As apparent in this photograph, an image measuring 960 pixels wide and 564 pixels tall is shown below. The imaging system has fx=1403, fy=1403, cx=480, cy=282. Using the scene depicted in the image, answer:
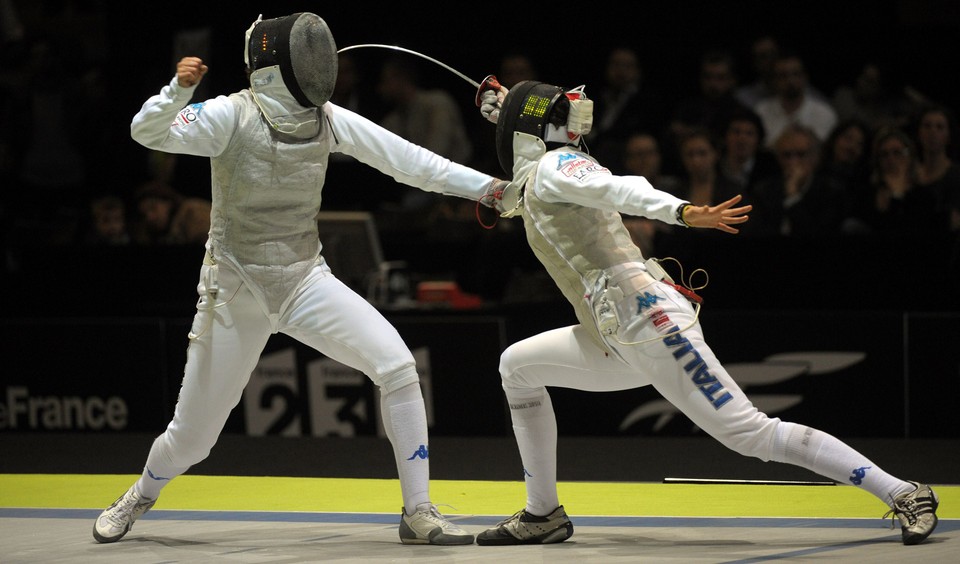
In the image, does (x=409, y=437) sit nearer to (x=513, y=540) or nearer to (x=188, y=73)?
(x=513, y=540)

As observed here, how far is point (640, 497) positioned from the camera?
475 cm

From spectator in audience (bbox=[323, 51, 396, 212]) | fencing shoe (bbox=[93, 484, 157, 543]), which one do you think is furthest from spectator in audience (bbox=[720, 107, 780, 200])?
fencing shoe (bbox=[93, 484, 157, 543])

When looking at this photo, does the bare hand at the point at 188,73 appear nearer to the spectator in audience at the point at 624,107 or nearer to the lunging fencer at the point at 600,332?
the lunging fencer at the point at 600,332

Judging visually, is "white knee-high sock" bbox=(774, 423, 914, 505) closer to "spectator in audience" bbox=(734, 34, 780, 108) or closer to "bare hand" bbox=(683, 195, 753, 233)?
"bare hand" bbox=(683, 195, 753, 233)

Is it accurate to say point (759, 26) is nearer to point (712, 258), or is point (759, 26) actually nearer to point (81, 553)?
point (712, 258)

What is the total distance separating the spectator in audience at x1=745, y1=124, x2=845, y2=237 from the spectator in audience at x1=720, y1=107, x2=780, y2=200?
0.08 meters

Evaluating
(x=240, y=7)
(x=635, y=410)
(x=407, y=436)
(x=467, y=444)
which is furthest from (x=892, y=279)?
(x=240, y=7)

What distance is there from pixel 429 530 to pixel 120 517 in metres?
0.93

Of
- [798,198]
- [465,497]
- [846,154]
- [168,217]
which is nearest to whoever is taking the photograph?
[465,497]

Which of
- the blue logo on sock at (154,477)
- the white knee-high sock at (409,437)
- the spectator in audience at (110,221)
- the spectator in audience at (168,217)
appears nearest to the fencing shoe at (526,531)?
the white knee-high sock at (409,437)

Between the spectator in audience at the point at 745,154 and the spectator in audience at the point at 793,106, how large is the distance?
0.35 meters

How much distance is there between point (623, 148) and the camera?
760cm

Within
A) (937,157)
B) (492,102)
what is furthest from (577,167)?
(937,157)

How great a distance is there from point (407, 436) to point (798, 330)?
2.66 meters
